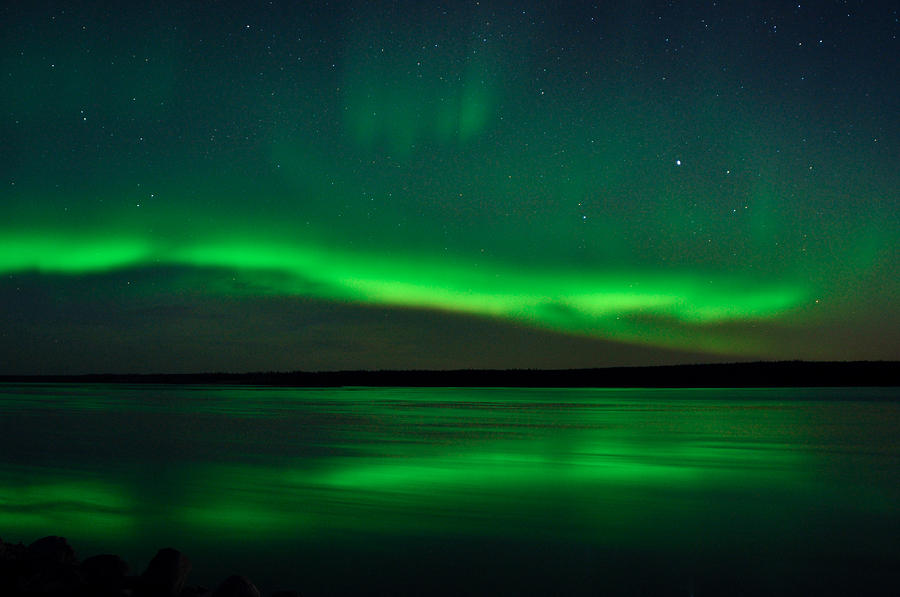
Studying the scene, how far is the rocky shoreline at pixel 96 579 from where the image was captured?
6090 millimetres

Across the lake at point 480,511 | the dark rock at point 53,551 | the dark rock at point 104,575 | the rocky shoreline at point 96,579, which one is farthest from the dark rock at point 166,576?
the lake at point 480,511

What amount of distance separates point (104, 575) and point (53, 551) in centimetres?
98

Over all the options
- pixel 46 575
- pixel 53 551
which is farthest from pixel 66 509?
pixel 46 575

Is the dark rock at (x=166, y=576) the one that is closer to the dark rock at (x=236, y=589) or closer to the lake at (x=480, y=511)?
the dark rock at (x=236, y=589)

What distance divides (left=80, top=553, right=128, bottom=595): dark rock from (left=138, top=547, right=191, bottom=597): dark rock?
183 mm

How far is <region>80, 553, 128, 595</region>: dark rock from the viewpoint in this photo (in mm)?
6191

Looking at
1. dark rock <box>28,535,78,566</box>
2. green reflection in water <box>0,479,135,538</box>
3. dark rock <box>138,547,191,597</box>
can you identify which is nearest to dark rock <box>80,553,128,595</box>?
dark rock <box>138,547,191,597</box>

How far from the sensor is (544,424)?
103ft

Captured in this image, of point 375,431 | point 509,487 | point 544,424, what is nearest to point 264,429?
point 375,431

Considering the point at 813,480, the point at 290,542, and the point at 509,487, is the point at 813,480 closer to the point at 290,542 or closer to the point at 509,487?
the point at 509,487

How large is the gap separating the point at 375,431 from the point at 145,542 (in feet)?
59.2

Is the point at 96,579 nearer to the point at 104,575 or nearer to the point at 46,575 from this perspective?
the point at 104,575

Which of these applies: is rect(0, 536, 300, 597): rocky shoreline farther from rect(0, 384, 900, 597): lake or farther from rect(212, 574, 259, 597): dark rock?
rect(0, 384, 900, 597): lake

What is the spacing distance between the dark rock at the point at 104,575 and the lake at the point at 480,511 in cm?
146
